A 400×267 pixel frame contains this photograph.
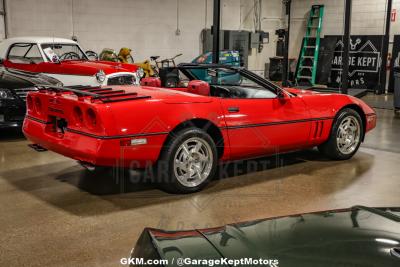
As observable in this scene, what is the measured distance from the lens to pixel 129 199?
4.35 meters

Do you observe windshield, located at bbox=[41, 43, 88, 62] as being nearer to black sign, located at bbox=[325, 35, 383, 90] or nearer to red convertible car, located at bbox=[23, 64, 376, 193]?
red convertible car, located at bbox=[23, 64, 376, 193]

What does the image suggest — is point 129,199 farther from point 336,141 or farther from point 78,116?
point 336,141

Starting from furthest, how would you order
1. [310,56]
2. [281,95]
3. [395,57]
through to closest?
[310,56] < [395,57] < [281,95]

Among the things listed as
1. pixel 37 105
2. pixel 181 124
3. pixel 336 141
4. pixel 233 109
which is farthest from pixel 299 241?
pixel 336 141

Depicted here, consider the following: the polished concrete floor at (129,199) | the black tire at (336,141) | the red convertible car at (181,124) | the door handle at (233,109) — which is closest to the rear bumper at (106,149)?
the red convertible car at (181,124)

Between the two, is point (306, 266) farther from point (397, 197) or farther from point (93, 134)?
point (397, 197)

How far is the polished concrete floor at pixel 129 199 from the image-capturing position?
3.37m

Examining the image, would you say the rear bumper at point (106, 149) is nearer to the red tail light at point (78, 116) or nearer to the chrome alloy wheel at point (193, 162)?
the red tail light at point (78, 116)

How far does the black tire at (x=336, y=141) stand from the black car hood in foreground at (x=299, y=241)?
12.0ft

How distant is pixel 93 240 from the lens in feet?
11.3

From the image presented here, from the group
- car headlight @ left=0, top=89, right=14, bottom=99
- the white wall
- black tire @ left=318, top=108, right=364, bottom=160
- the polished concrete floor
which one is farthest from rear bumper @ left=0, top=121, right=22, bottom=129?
the white wall

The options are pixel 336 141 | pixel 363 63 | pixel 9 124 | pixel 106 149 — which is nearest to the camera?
pixel 106 149

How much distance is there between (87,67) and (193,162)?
5042 millimetres

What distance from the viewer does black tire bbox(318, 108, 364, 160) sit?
221 inches
